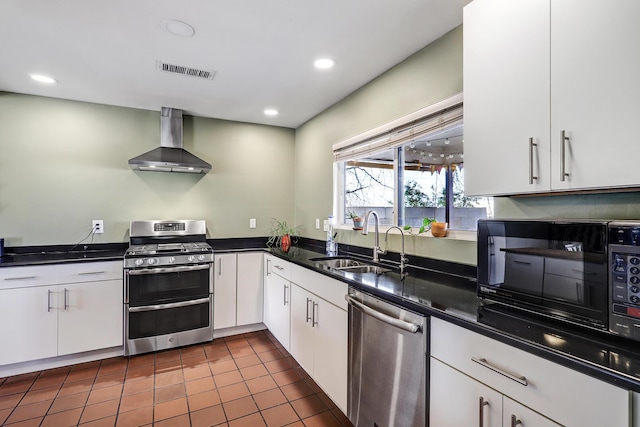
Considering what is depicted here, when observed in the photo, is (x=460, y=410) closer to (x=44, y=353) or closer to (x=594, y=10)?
(x=594, y=10)

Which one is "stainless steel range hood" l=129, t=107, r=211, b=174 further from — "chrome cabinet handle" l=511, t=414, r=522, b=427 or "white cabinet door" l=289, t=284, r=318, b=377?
"chrome cabinet handle" l=511, t=414, r=522, b=427

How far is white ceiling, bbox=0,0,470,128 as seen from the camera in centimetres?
175

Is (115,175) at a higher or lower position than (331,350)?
higher

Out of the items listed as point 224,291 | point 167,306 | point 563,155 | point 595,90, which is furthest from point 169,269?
point 595,90

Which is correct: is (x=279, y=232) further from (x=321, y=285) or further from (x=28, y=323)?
(x=28, y=323)

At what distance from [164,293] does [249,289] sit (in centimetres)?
83

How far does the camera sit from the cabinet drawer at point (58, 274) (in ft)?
8.27

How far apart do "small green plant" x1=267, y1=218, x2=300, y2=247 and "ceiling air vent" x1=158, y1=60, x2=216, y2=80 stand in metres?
1.90

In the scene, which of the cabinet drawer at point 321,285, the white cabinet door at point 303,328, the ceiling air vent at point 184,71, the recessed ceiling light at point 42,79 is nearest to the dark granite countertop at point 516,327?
the cabinet drawer at point 321,285

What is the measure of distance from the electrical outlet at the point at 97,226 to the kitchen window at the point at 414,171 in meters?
2.46

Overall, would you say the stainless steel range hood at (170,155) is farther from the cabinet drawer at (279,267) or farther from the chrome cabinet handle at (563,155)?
the chrome cabinet handle at (563,155)

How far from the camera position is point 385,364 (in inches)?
62.6

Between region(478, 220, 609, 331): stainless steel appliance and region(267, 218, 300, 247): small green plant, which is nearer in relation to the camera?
region(478, 220, 609, 331): stainless steel appliance

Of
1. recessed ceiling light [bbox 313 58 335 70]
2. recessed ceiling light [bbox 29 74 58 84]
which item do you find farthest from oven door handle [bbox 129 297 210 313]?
recessed ceiling light [bbox 313 58 335 70]
